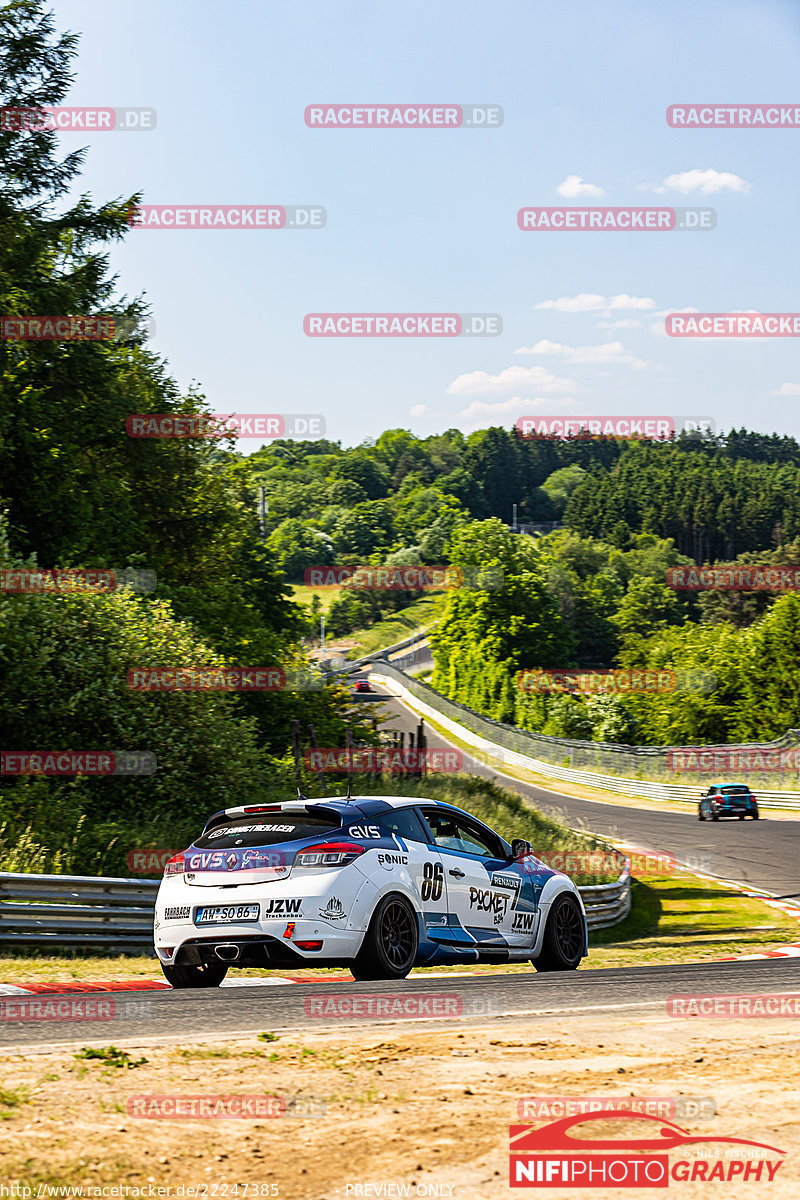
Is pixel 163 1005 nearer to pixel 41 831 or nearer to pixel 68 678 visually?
pixel 41 831

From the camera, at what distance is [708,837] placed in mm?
37125

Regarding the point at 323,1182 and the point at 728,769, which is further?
the point at 728,769

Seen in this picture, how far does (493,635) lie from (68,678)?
94.3 m

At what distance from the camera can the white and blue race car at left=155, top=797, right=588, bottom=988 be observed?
28.8ft

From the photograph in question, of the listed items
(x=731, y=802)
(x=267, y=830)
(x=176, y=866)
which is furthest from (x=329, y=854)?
(x=731, y=802)

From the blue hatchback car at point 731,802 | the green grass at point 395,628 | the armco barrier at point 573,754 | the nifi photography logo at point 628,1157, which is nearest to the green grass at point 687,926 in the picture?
the nifi photography logo at point 628,1157

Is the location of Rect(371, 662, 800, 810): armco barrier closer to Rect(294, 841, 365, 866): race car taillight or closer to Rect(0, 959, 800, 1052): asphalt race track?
Rect(0, 959, 800, 1052): asphalt race track

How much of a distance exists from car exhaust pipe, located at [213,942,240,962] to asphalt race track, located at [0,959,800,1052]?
235mm

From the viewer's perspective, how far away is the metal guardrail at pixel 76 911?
39.4 feet

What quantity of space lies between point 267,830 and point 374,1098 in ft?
14.8

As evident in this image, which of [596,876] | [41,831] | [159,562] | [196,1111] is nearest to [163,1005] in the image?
[196,1111]

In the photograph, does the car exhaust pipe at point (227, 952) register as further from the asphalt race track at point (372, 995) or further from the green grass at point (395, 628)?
the green grass at point (395, 628)

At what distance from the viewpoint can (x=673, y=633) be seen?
111 meters

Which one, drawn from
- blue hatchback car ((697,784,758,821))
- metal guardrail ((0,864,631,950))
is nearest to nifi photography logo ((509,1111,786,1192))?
metal guardrail ((0,864,631,950))
